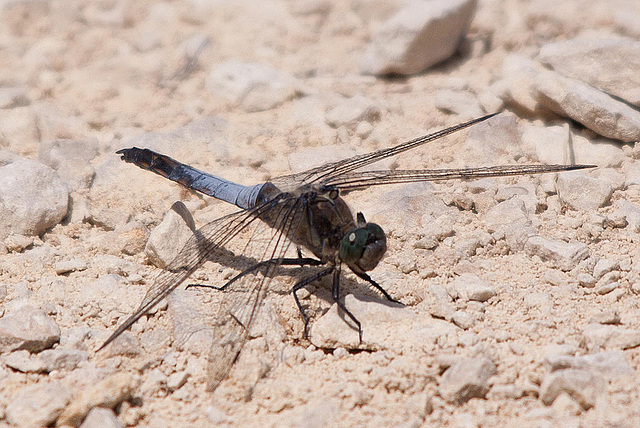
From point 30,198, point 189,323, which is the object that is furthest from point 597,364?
point 30,198

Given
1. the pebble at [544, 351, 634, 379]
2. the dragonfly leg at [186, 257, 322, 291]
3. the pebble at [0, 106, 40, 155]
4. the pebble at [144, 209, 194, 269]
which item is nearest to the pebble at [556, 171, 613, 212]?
the pebble at [544, 351, 634, 379]

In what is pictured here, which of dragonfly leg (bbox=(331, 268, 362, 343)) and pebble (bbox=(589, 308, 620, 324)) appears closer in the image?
pebble (bbox=(589, 308, 620, 324))

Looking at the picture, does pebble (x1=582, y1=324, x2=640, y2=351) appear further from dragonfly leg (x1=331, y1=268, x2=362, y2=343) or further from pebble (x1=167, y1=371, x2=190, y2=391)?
pebble (x1=167, y1=371, x2=190, y2=391)

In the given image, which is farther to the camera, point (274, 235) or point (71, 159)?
point (71, 159)

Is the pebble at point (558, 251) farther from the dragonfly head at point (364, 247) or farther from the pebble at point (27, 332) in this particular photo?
the pebble at point (27, 332)

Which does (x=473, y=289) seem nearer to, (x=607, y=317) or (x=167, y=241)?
(x=607, y=317)
